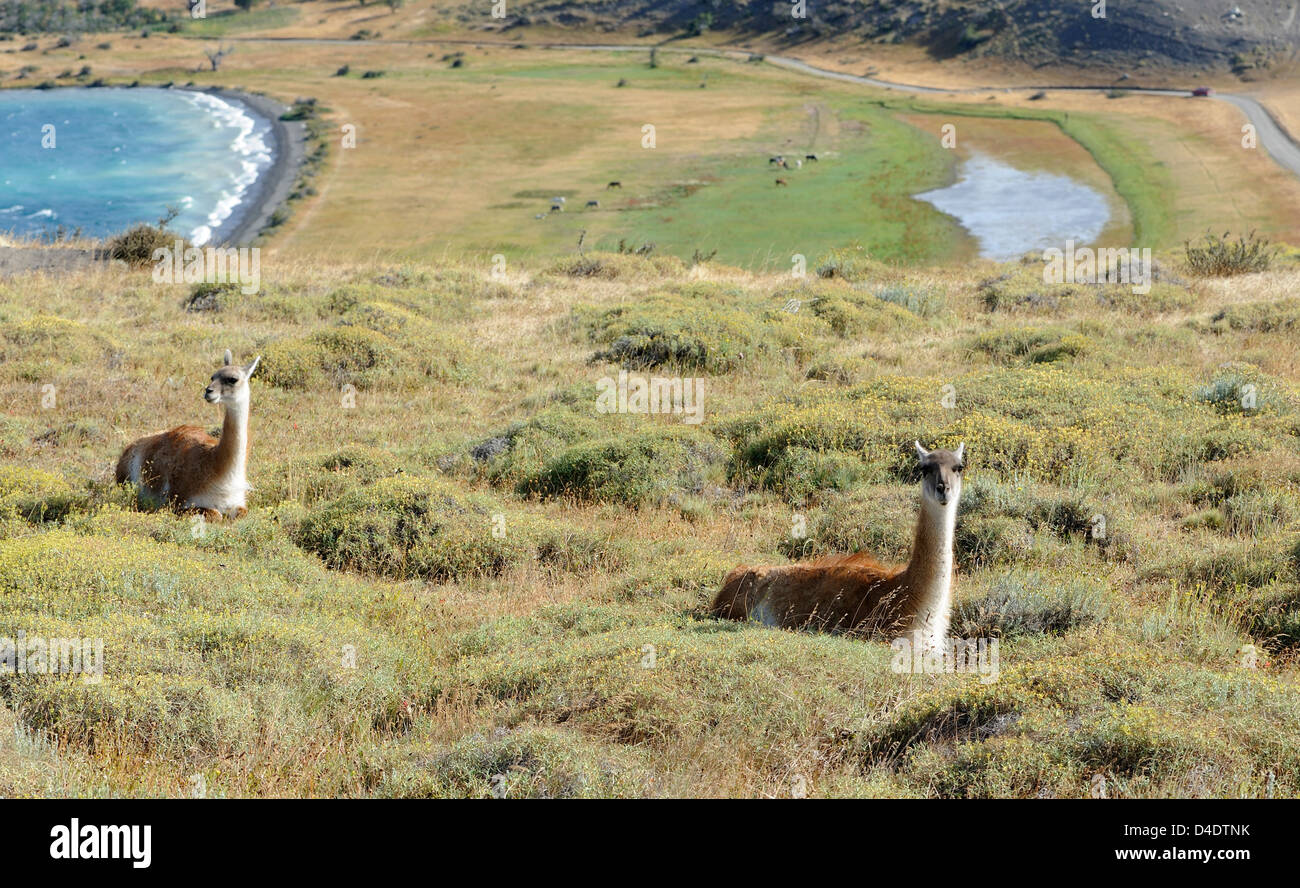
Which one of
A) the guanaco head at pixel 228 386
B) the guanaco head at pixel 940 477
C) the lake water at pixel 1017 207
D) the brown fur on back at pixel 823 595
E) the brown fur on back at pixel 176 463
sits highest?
the guanaco head at pixel 940 477

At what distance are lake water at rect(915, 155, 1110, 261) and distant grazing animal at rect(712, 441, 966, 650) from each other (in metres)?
43.9

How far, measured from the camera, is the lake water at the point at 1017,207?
54.3 metres

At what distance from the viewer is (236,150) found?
3088 inches

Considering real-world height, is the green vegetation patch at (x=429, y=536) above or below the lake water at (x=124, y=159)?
above

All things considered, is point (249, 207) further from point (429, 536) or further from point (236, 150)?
point (429, 536)

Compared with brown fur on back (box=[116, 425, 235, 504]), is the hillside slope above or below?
above

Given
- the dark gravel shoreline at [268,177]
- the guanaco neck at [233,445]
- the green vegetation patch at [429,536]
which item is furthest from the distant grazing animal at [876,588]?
the dark gravel shoreline at [268,177]

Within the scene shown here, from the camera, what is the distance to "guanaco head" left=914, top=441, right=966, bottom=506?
7.88m

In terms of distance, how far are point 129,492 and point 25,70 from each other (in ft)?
375

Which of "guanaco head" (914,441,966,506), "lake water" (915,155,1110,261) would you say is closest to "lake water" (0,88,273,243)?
"lake water" (915,155,1110,261)

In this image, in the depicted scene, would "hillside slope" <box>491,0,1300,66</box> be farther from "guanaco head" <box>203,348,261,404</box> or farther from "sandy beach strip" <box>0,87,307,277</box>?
→ "guanaco head" <box>203,348,261,404</box>

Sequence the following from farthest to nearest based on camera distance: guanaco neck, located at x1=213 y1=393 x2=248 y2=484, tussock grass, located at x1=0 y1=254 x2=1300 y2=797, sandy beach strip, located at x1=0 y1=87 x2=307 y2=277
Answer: sandy beach strip, located at x1=0 y1=87 x2=307 y2=277, guanaco neck, located at x1=213 y1=393 x2=248 y2=484, tussock grass, located at x1=0 y1=254 x2=1300 y2=797

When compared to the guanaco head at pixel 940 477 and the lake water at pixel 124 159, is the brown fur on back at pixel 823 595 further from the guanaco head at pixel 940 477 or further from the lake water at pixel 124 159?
the lake water at pixel 124 159

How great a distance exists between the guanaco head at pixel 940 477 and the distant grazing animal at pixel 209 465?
6613mm
